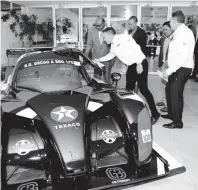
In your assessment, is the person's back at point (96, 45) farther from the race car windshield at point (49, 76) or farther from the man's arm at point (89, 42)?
the race car windshield at point (49, 76)

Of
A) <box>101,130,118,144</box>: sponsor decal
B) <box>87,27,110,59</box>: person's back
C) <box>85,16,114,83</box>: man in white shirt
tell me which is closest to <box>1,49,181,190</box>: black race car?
<box>101,130,118,144</box>: sponsor decal

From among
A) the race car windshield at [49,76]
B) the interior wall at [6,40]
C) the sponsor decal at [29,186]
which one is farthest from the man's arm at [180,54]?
the interior wall at [6,40]

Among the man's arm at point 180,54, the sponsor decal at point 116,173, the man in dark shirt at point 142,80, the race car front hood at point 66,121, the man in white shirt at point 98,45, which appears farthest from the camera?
the man in white shirt at point 98,45

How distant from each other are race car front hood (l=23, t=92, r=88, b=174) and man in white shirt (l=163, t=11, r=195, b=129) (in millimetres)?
1476

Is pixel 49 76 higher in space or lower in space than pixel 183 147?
Result: higher

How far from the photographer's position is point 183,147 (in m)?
2.80

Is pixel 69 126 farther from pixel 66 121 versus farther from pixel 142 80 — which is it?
pixel 142 80

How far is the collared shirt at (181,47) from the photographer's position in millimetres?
3027

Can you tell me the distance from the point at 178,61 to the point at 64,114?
5.96ft

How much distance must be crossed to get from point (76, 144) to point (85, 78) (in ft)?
4.16

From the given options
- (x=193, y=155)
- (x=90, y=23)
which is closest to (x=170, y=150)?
(x=193, y=155)

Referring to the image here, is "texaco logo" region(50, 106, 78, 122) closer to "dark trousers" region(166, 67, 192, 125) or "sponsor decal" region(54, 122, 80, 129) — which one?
"sponsor decal" region(54, 122, 80, 129)

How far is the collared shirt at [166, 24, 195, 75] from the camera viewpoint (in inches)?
119

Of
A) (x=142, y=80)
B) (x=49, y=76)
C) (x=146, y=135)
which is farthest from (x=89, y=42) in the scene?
(x=146, y=135)
